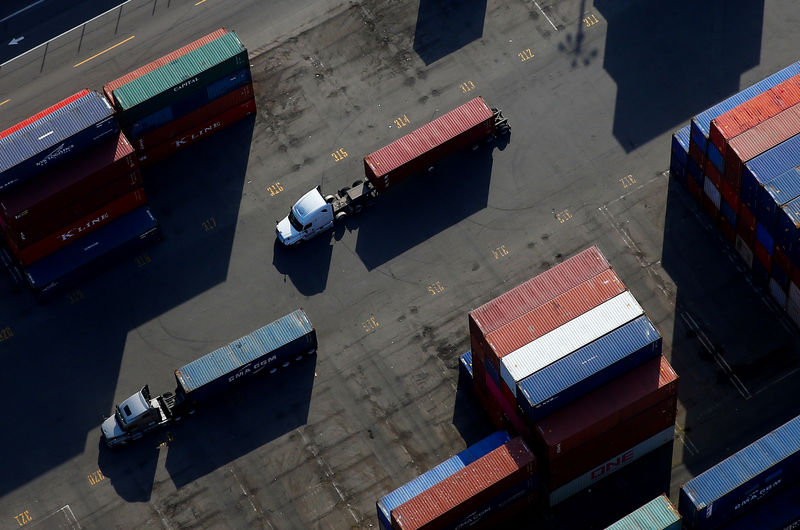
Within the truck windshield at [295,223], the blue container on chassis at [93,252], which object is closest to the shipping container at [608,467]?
the truck windshield at [295,223]

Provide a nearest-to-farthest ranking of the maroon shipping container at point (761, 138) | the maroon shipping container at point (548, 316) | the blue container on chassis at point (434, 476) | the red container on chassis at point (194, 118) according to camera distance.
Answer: the maroon shipping container at point (548, 316)
the blue container on chassis at point (434, 476)
the maroon shipping container at point (761, 138)
the red container on chassis at point (194, 118)

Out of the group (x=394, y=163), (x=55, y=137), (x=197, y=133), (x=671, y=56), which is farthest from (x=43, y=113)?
(x=671, y=56)

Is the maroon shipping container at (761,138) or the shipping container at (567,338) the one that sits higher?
the maroon shipping container at (761,138)

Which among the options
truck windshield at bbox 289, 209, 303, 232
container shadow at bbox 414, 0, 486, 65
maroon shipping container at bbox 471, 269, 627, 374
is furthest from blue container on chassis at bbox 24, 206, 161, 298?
maroon shipping container at bbox 471, 269, 627, 374

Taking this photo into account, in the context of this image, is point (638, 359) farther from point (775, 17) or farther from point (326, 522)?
point (775, 17)

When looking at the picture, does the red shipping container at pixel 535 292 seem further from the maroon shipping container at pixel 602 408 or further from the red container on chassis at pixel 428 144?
the red container on chassis at pixel 428 144

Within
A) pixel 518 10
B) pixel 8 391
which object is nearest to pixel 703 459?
pixel 518 10
